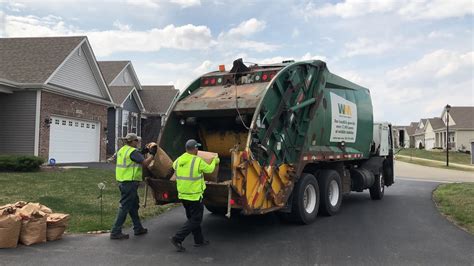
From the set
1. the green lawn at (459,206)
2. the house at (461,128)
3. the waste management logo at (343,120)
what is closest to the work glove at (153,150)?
the waste management logo at (343,120)

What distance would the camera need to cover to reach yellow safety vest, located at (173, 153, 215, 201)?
6.23 meters

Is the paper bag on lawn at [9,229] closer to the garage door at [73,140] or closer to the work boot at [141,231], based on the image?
the work boot at [141,231]

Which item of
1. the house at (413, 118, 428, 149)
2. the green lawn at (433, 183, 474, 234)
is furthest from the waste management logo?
the house at (413, 118, 428, 149)

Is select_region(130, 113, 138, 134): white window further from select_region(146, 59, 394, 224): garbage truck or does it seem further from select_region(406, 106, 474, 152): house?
select_region(406, 106, 474, 152): house

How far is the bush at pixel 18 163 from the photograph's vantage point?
1486cm

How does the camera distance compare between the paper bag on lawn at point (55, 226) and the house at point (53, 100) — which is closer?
the paper bag on lawn at point (55, 226)

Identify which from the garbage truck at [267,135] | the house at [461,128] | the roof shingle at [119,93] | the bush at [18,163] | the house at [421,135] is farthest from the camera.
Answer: the house at [421,135]

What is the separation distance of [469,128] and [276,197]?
177ft

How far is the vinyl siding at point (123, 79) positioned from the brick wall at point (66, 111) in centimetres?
846

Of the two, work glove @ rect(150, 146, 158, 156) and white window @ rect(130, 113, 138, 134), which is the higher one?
white window @ rect(130, 113, 138, 134)

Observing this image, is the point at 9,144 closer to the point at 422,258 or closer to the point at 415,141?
the point at 422,258

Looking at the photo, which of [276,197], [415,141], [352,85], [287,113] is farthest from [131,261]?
[415,141]

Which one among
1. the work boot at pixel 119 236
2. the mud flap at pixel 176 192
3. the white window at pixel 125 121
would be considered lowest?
the work boot at pixel 119 236

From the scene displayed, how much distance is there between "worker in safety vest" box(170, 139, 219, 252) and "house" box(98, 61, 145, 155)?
1882 cm
